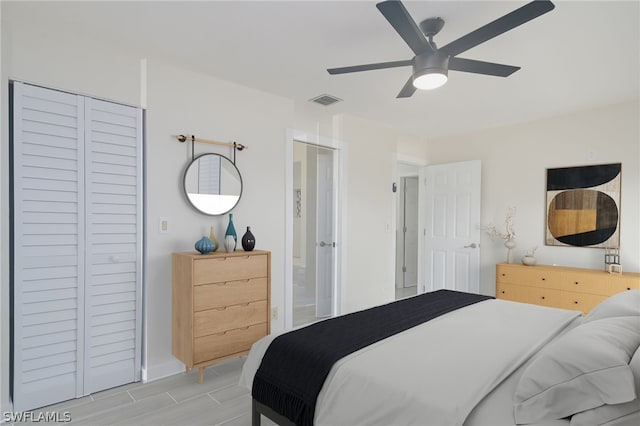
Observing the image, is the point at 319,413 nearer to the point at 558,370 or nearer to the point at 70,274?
the point at 558,370

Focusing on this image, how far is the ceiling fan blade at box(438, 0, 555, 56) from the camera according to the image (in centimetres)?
152

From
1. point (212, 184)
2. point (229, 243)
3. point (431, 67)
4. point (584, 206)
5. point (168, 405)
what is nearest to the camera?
point (431, 67)

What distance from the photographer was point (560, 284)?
3842 mm

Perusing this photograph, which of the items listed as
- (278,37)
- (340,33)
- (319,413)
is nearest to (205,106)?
(278,37)

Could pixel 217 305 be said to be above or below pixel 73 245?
below

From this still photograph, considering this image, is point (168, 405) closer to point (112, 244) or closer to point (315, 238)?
point (112, 244)

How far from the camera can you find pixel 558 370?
1271mm

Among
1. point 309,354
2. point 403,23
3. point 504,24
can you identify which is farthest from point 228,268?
point 504,24

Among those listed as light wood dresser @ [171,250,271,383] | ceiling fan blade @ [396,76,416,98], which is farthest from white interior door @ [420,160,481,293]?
light wood dresser @ [171,250,271,383]

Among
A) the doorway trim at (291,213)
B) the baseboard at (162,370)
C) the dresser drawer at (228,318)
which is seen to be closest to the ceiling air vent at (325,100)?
the doorway trim at (291,213)

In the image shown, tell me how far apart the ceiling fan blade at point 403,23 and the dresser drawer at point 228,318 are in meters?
2.26

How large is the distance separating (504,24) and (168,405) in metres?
2.99

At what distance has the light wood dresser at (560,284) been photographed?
354 centimetres

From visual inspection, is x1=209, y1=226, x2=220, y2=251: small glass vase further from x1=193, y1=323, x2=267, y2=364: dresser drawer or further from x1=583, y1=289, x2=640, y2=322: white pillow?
x1=583, y1=289, x2=640, y2=322: white pillow
